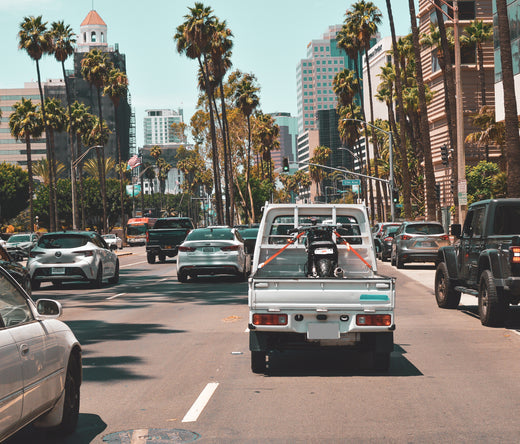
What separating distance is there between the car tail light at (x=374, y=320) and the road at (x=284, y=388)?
637 millimetres

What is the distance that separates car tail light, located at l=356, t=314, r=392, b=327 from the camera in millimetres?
8930

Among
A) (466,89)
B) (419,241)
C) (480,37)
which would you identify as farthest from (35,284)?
(466,89)

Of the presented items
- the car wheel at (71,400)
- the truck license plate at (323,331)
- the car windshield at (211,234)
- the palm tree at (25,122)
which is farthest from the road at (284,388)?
the palm tree at (25,122)

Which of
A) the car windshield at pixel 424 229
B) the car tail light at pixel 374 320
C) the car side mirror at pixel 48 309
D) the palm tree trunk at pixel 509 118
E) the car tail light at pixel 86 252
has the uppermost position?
the palm tree trunk at pixel 509 118

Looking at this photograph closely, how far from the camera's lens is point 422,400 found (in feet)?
25.7

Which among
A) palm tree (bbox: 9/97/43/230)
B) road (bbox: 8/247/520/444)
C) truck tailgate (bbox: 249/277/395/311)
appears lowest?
road (bbox: 8/247/520/444)

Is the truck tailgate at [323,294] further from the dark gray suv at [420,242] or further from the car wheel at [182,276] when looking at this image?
the dark gray suv at [420,242]

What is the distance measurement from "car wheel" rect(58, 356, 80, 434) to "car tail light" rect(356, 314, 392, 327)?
3.46 meters

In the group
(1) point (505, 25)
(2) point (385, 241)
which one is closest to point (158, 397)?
(1) point (505, 25)

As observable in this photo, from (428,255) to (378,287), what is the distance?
2060 centimetres

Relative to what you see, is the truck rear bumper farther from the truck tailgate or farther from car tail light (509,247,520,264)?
car tail light (509,247,520,264)

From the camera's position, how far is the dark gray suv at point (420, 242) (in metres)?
29.0

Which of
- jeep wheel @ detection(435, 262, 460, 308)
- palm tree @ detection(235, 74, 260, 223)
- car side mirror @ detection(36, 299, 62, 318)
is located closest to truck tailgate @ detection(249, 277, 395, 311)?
car side mirror @ detection(36, 299, 62, 318)

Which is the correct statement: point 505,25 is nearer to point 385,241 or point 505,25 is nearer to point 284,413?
point 385,241
